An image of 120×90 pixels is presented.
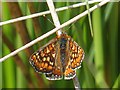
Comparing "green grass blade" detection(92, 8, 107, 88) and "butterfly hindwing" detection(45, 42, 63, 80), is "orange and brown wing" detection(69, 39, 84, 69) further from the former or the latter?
"green grass blade" detection(92, 8, 107, 88)

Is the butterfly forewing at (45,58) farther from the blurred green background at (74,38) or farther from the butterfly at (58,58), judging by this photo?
the blurred green background at (74,38)

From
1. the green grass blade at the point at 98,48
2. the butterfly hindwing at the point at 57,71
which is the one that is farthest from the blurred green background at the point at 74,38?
the butterfly hindwing at the point at 57,71

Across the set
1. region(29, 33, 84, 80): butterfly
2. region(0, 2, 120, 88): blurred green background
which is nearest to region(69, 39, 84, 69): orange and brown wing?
region(29, 33, 84, 80): butterfly

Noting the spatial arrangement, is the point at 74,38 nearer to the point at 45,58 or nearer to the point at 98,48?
the point at 98,48

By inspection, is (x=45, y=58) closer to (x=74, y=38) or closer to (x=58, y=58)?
(x=58, y=58)

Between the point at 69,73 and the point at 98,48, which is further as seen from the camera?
the point at 98,48

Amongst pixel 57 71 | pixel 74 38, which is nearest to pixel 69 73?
pixel 57 71

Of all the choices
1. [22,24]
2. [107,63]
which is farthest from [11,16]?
[107,63]
